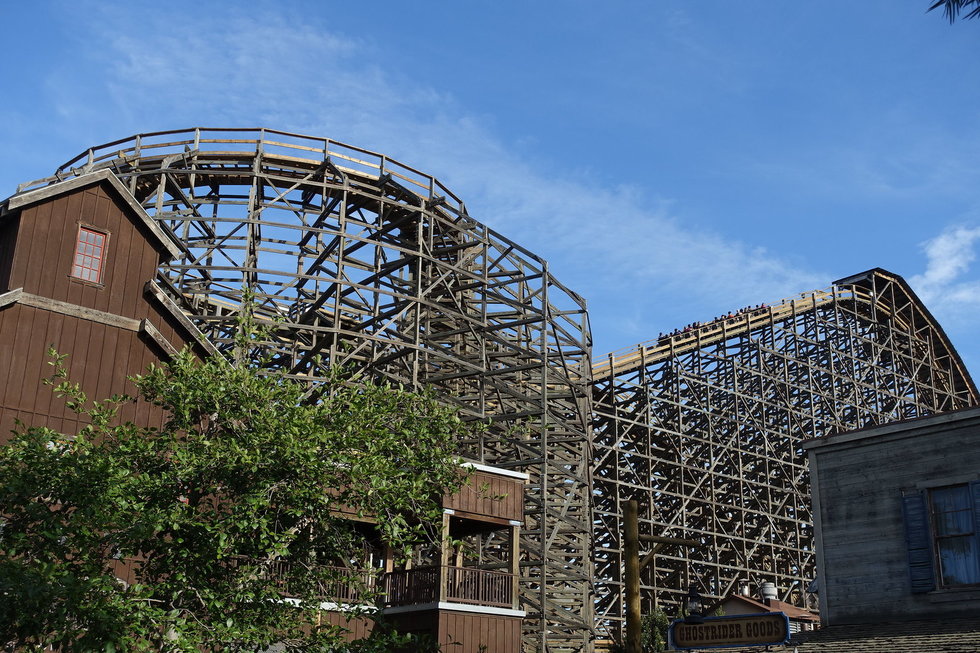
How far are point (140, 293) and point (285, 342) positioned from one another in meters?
14.5

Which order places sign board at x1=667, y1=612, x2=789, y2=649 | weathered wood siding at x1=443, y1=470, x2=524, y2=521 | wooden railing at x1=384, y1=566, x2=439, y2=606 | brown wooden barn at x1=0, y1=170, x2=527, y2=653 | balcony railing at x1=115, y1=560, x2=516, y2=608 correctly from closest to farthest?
sign board at x1=667, y1=612, x2=789, y2=649, brown wooden barn at x1=0, y1=170, x2=527, y2=653, balcony railing at x1=115, y1=560, x2=516, y2=608, wooden railing at x1=384, y1=566, x2=439, y2=606, weathered wood siding at x1=443, y1=470, x2=524, y2=521

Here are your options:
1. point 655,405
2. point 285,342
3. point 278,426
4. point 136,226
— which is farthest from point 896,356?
point 278,426

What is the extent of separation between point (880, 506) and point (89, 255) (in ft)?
49.2

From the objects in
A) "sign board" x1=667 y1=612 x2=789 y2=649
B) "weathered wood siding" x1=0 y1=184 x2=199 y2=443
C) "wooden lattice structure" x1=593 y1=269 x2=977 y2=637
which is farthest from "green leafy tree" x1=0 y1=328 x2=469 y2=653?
"wooden lattice structure" x1=593 y1=269 x2=977 y2=637

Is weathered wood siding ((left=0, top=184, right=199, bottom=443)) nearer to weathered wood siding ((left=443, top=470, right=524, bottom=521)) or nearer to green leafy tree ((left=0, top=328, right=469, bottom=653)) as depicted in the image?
green leafy tree ((left=0, top=328, right=469, bottom=653))

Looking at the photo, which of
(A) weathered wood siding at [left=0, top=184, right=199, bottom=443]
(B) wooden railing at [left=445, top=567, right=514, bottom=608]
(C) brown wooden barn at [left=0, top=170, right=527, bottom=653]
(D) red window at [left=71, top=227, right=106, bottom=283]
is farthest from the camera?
(B) wooden railing at [left=445, top=567, right=514, bottom=608]

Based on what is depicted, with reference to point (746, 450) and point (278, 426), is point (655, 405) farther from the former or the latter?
point (278, 426)

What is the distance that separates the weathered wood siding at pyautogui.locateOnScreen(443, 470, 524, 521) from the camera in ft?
70.3

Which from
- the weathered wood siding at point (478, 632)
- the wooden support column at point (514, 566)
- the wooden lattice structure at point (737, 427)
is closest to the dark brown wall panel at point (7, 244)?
the weathered wood siding at point (478, 632)

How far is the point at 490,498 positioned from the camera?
69.6 feet

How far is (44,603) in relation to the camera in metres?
11.5

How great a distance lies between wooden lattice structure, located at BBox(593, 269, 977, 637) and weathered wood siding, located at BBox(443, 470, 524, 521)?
15.2 m

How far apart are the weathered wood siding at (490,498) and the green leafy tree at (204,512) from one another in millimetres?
6690

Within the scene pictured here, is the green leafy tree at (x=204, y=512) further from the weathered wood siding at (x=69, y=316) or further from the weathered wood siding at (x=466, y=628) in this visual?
the weathered wood siding at (x=466, y=628)
